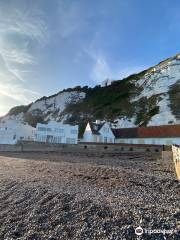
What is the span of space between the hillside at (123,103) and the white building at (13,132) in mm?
23850

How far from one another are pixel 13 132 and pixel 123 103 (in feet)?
130

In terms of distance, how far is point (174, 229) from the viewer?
7.46 m

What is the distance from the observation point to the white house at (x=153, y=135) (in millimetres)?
51938

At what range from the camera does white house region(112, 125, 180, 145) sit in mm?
51938

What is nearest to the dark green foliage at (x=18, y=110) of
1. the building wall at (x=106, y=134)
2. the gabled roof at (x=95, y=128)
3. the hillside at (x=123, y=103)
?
the hillside at (x=123, y=103)

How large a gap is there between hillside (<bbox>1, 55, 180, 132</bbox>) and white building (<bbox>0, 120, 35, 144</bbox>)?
78.2ft

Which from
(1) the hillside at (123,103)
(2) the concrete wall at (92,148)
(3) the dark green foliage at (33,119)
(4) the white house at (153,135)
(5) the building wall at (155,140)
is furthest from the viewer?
(3) the dark green foliage at (33,119)

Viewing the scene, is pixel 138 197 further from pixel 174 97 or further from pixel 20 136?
pixel 174 97

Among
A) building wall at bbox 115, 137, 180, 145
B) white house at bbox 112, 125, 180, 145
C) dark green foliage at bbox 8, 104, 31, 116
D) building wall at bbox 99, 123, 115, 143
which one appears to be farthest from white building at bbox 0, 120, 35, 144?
dark green foliage at bbox 8, 104, 31, 116

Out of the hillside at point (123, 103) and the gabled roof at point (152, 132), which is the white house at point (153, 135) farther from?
the hillside at point (123, 103)

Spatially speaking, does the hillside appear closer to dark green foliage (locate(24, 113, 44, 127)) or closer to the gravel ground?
dark green foliage (locate(24, 113, 44, 127))

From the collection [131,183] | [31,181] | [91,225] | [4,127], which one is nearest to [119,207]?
[91,225]

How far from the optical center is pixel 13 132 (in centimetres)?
5544

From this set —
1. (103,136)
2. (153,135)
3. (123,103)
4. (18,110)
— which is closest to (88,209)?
(153,135)
